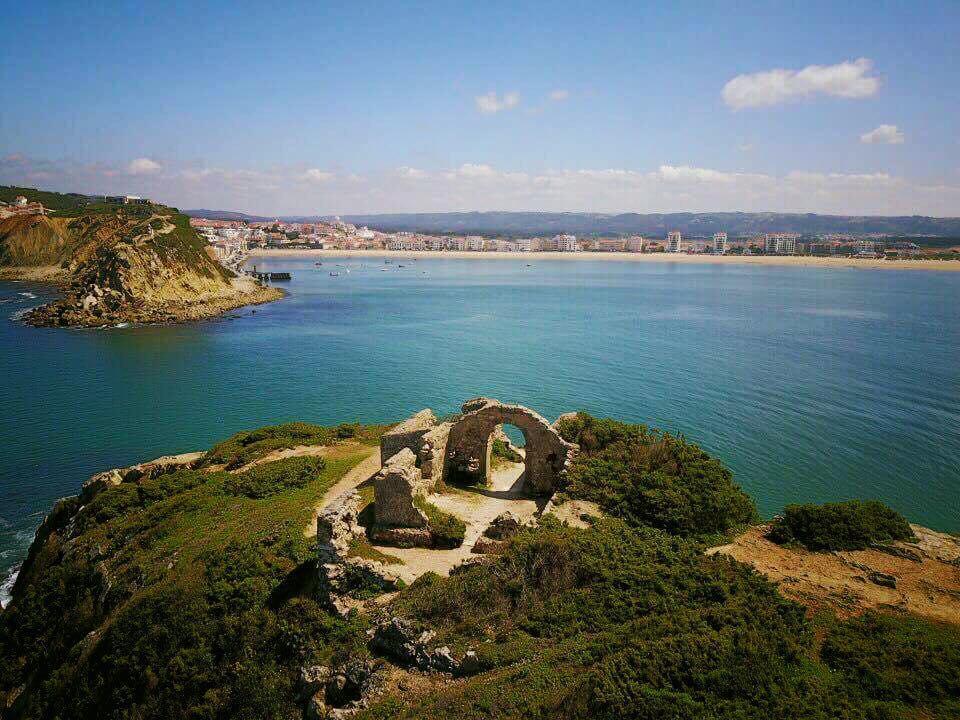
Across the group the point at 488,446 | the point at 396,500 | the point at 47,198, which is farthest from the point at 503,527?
the point at 47,198

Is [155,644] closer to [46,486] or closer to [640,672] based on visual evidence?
[640,672]

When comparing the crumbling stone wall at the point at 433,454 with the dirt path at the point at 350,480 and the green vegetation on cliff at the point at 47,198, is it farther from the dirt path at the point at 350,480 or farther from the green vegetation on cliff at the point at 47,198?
the green vegetation on cliff at the point at 47,198

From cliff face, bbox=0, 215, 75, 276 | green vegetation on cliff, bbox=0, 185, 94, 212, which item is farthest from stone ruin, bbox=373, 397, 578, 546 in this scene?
green vegetation on cliff, bbox=0, 185, 94, 212

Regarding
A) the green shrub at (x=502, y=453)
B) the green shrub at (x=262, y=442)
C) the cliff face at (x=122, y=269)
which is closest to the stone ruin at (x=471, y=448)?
the green shrub at (x=502, y=453)

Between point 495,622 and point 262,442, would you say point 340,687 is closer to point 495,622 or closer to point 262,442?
Result: point 495,622

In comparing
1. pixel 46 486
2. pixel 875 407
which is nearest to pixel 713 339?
pixel 875 407

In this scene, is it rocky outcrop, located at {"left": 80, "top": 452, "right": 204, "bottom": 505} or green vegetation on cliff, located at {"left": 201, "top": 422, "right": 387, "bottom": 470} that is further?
green vegetation on cliff, located at {"left": 201, "top": 422, "right": 387, "bottom": 470}

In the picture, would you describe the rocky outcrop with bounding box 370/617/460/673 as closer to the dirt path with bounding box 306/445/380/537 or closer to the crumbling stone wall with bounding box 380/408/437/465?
the dirt path with bounding box 306/445/380/537
